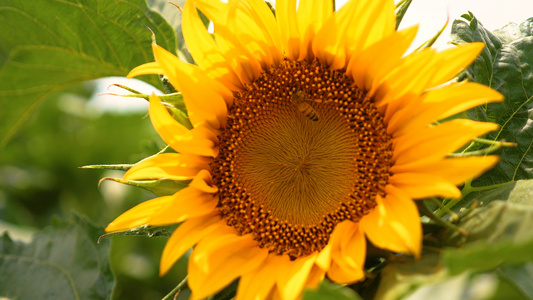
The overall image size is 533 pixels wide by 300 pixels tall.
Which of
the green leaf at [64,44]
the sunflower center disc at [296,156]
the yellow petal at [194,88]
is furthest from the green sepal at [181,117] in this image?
the green leaf at [64,44]

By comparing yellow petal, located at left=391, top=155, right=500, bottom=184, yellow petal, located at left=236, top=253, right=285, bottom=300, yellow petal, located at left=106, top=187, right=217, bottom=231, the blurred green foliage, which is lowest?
the blurred green foliage

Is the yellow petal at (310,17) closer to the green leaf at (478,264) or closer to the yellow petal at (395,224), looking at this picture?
the yellow petal at (395,224)

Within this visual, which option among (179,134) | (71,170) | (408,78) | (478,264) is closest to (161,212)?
(179,134)

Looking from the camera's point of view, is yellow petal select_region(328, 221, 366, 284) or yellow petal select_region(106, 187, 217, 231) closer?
yellow petal select_region(328, 221, 366, 284)

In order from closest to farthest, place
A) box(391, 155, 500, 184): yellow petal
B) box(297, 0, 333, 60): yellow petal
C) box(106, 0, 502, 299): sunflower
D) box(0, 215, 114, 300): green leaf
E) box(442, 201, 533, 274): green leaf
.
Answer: box(442, 201, 533, 274): green leaf
box(391, 155, 500, 184): yellow petal
box(106, 0, 502, 299): sunflower
box(297, 0, 333, 60): yellow petal
box(0, 215, 114, 300): green leaf

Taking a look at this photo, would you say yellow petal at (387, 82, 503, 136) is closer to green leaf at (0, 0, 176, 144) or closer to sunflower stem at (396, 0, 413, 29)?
sunflower stem at (396, 0, 413, 29)

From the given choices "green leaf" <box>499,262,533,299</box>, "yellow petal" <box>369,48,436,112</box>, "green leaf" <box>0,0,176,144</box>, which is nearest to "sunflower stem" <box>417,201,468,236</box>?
"green leaf" <box>499,262,533,299</box>

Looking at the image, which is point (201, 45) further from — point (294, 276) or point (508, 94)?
point (508, 94)

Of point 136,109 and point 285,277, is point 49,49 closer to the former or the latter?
point 285,277
